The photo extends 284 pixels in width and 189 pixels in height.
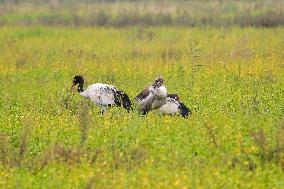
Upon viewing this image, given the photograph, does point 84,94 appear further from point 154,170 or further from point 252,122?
point 154,170

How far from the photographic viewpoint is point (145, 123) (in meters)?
12.4

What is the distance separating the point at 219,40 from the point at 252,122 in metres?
13.7

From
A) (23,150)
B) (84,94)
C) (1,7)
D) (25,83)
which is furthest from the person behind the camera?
(1,7)

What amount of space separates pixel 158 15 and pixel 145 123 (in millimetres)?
21962

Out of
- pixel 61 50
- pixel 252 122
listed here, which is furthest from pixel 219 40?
pixel 252 122

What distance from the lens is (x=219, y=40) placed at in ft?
83.9

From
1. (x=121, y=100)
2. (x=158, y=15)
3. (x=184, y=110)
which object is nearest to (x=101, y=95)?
(x=121, y=100)

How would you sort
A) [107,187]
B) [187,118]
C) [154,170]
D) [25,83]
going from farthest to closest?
[25,83] < [187,118] < [154,170] < [107,187]

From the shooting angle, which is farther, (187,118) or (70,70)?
(70,70)

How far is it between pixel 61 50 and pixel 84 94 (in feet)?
32.0

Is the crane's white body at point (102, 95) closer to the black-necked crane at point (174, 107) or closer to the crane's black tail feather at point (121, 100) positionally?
the crane's black tail feather at point (121, 100)

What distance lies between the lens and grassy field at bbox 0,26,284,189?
31.3 feet

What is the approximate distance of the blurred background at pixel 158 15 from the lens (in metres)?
31.3

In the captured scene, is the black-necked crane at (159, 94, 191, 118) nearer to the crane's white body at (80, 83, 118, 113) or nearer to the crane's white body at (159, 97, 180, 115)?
the crane's white body at (159, 97, 180, 115)
